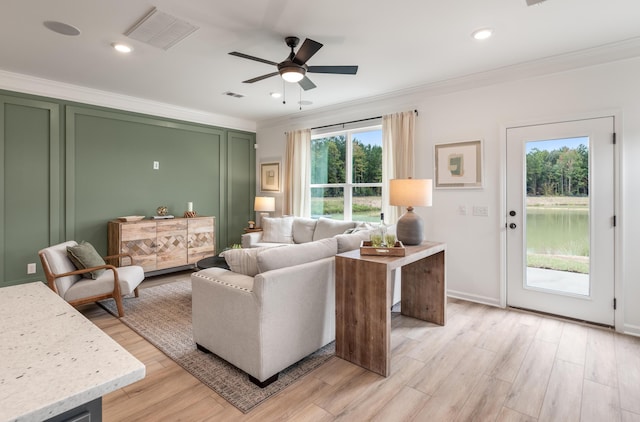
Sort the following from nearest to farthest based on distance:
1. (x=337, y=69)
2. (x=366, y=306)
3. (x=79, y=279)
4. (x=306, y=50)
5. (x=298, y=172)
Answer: (x=366, y=306)
(x=306, y=50)
(x=337, y=69)
(x=79, y=279)
(x=298, y=172)

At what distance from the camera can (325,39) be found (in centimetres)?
304

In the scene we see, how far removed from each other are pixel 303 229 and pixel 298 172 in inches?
43.9

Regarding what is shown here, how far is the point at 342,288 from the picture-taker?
255 cm

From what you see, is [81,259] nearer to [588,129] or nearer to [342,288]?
[342,288]

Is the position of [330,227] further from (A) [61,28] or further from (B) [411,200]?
(A) [61,28]

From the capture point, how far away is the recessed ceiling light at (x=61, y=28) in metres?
2.75

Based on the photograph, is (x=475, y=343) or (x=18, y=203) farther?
(x=18, y=203)

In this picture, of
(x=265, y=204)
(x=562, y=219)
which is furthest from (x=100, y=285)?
(x=562, y=219)

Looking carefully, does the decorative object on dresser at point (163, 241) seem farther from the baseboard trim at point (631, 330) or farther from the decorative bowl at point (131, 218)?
the baseboard trim at point (631, 330)

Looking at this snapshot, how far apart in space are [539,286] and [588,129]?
167 centimetres

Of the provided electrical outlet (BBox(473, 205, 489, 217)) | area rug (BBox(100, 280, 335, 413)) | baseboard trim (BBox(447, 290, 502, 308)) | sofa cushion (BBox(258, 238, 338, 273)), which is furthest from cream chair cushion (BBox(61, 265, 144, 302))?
electrical outlet (BBox(473, 205, 489, 217))

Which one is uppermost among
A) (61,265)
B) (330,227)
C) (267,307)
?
(330,227)

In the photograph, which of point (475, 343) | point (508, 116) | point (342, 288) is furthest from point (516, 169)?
point (342, 288)

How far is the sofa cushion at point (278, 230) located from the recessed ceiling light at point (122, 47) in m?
3.02
